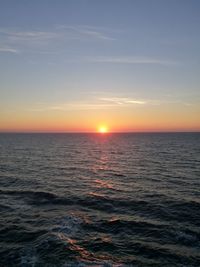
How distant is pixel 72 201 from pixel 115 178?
1720 centimetres

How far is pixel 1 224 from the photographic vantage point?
27094mm

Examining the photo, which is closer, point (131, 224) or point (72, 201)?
point (131, 224)

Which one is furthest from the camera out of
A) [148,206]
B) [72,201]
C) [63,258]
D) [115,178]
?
[115,178]

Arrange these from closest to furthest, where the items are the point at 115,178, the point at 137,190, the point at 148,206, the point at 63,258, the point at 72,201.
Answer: the point at 63,258
the point at 148,206
the point at 72,201
the point at 137,190
the point at 115,178

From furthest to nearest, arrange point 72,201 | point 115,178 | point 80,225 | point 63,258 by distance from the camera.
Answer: point 115,178 < point 72,201 < point 80,225 < point 63,258

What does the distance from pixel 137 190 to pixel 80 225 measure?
15.1 m

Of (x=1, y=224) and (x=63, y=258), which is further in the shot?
(x=1, y=224)

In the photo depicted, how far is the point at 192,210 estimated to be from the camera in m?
31.1

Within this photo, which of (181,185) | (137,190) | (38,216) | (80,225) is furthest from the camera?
(181,185)

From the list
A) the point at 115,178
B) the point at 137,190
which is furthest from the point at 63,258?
the point at 115,178

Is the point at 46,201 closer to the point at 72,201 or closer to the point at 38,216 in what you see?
the point at 72,201

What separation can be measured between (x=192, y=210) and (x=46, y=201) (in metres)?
16.9

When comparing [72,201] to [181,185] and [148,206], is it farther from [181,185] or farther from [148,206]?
[181,185]

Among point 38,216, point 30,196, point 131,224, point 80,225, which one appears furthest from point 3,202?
point 131,224
